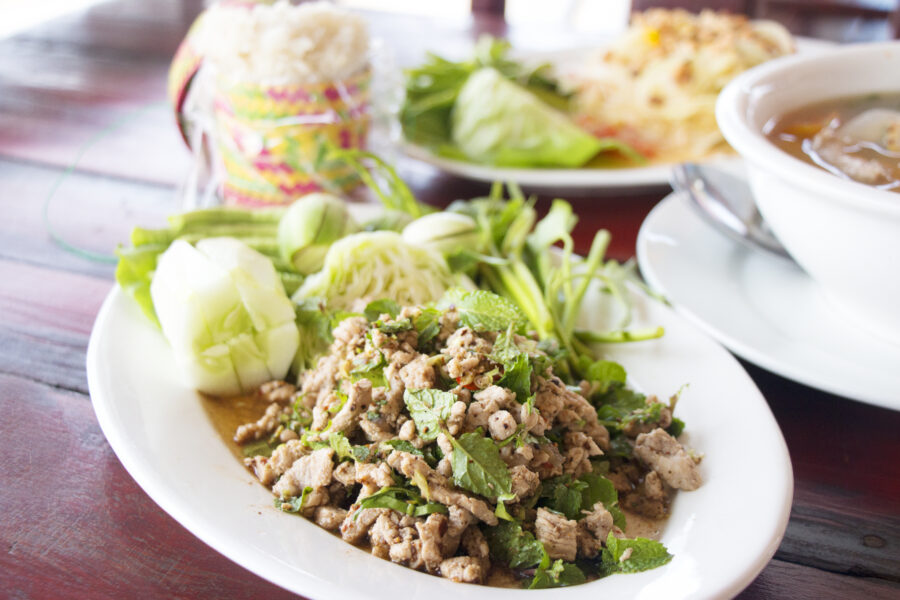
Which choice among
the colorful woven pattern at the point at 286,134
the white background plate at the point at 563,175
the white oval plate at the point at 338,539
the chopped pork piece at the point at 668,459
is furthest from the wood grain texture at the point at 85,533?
the white background plate at the point at 563,175

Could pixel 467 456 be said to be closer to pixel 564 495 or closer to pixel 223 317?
pixel 564 495

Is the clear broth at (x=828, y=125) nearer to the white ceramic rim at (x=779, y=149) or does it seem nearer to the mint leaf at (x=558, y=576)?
the white ceramic rim at (x=779, y=149)

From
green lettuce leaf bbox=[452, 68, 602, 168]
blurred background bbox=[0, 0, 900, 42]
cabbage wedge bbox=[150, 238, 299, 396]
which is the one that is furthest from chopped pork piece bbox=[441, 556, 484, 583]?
blurred background bbox=[0, 0, 900, 42]

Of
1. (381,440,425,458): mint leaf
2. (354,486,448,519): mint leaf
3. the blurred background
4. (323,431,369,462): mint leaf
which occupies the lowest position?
the blurred background

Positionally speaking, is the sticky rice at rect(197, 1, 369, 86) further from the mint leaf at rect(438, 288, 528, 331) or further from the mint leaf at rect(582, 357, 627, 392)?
the mint leaf at rect(582, 357, 627, 392)

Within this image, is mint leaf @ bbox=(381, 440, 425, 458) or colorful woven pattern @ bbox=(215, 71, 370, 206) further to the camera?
colorful woven pattern @ bbox=(215, 71, 370, 206)

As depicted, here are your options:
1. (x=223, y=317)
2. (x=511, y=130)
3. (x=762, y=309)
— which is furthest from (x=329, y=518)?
(x=511, y=130)
